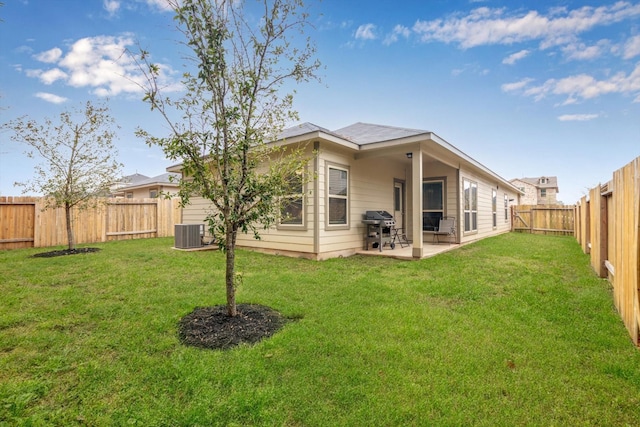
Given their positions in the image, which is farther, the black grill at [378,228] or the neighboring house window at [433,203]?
the neighboring house window at [433,203]

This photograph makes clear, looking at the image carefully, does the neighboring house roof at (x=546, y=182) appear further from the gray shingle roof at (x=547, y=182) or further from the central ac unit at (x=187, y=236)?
the central ac unit at (x=187, y=236)

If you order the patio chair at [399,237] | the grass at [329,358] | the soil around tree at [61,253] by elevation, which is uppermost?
the patio chair at [399,237]

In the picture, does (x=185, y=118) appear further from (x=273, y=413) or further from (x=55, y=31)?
(x=55, y=31)

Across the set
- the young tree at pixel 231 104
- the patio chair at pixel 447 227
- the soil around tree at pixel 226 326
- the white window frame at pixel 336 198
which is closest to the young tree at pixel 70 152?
the white window frame at pixel 336 198

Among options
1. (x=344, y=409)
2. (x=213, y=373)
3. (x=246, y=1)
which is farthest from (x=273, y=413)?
(x=246, y=1)

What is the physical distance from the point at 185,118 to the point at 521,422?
368cm

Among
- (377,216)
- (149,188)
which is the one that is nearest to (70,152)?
(377,216)

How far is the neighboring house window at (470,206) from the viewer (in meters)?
10.7

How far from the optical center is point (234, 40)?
322 cm

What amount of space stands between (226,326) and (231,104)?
2.34 metres

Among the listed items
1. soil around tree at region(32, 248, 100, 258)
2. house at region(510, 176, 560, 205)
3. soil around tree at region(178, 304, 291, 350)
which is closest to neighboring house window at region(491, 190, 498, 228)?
soil around tree at region(178, 304, 291, 350)

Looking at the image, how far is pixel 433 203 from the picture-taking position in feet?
34.5

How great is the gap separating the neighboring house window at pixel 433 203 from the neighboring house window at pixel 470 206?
988mm

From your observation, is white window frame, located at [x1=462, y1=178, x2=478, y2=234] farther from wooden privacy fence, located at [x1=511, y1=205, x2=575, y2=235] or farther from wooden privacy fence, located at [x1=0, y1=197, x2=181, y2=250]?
wooden privacy fence, located at [x1=0, y1=197, x2=181, y2=250]
